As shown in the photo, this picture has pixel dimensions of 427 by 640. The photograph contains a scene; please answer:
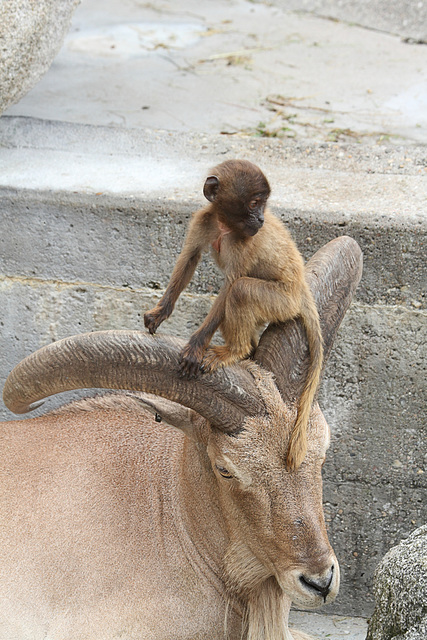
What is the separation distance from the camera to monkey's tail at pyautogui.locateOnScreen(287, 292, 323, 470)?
2457 mm

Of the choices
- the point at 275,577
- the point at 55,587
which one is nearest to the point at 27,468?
the point at 55,587

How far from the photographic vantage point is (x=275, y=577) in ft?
8.76

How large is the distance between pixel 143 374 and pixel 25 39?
2069mm

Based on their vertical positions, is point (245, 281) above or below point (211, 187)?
below

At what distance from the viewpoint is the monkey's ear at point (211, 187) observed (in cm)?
242

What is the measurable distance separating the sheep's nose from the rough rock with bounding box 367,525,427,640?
0.23 metres

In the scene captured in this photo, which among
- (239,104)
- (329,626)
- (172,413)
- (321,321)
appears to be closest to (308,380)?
(321,321)

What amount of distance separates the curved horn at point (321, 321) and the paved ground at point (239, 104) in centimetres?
48

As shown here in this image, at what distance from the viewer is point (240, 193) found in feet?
7.92

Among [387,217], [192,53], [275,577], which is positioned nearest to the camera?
[275,577]

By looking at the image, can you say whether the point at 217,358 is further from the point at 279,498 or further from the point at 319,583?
the point at 319,583

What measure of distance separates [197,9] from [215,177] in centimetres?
609

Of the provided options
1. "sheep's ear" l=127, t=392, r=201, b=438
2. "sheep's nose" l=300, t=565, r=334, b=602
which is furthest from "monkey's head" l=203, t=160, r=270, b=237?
"sheep's nose" l=300, t=565, r=334, b=602

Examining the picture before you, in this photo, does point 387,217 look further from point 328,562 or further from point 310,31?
point 310,31
